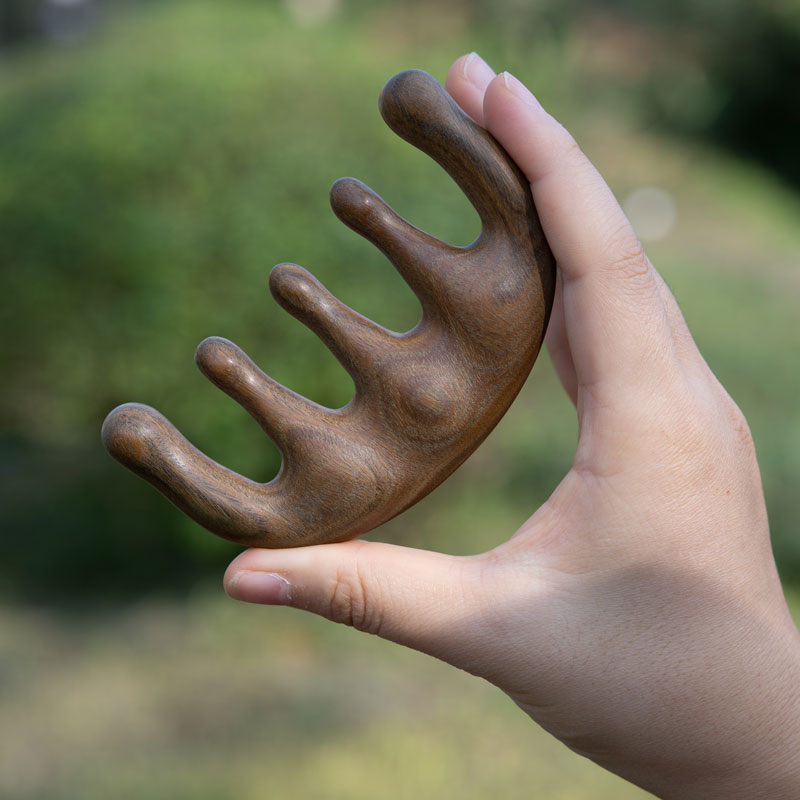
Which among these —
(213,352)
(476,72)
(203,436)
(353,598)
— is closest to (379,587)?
(353,598)

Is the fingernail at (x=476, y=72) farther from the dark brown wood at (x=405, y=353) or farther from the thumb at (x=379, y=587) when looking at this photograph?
the thumb at (x=379, y=587)

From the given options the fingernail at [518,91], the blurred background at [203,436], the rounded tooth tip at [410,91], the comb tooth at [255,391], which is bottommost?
the blurred background at [203,436]

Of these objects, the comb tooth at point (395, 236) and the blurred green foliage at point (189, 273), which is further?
the blurred green foliage at point (189, 273)

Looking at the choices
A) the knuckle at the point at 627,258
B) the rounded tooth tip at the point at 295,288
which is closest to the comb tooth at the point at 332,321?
the rounded tooth tip at the point at 295,288

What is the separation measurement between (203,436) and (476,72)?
A: 2.77 m

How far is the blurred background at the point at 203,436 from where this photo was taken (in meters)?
3.82

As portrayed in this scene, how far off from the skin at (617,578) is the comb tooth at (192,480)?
57 mm

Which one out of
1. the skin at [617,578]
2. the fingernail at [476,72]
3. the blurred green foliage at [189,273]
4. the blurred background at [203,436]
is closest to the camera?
the skin at [617,578]

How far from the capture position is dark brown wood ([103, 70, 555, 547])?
57.3 inches

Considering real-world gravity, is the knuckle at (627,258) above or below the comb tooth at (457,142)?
below

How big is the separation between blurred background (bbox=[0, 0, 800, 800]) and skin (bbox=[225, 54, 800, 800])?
2408 mm

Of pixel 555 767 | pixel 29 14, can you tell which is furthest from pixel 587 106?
pixel 555 767

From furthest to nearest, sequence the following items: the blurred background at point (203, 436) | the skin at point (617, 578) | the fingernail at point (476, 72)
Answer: the blurred background at point (203, 436)
the fingernail at point (476, 72)
the skin at point (617, 578)

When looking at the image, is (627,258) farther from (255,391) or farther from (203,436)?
(203,436)
